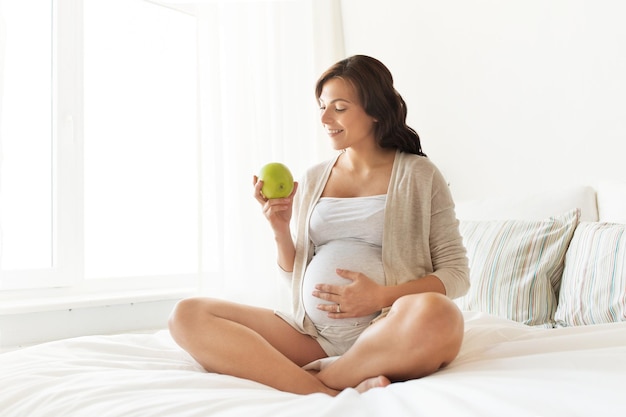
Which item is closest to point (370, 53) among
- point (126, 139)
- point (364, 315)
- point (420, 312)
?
point (126, 139)

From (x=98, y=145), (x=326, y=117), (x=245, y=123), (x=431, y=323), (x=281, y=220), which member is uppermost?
(x=245, y=123)

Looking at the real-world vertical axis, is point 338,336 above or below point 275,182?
below

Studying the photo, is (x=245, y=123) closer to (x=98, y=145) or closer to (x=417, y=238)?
(x=98, y=145)

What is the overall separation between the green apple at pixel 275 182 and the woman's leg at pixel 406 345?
0.48m

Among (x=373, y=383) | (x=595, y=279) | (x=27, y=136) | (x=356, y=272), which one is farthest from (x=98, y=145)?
(x=595, y=279)

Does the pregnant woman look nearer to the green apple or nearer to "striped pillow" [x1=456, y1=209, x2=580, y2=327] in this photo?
the green apple

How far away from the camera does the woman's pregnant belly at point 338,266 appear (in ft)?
5.07

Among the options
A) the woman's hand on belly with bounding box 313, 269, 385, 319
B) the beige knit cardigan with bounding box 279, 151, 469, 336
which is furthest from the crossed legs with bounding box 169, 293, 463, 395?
the beige knit cardigan with bounding box 279, 151, 469, 336

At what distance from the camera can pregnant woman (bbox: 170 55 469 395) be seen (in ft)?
4.25

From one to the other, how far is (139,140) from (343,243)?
62.5 inches

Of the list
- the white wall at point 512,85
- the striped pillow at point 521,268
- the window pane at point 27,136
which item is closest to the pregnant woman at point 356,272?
the striped pillow at point 521,268

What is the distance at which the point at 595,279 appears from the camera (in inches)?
72.4

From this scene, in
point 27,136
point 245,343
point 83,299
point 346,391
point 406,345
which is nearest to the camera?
point 346,391

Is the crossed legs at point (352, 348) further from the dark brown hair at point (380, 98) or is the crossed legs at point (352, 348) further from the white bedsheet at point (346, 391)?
the dark brown hair at point (380, 98)
